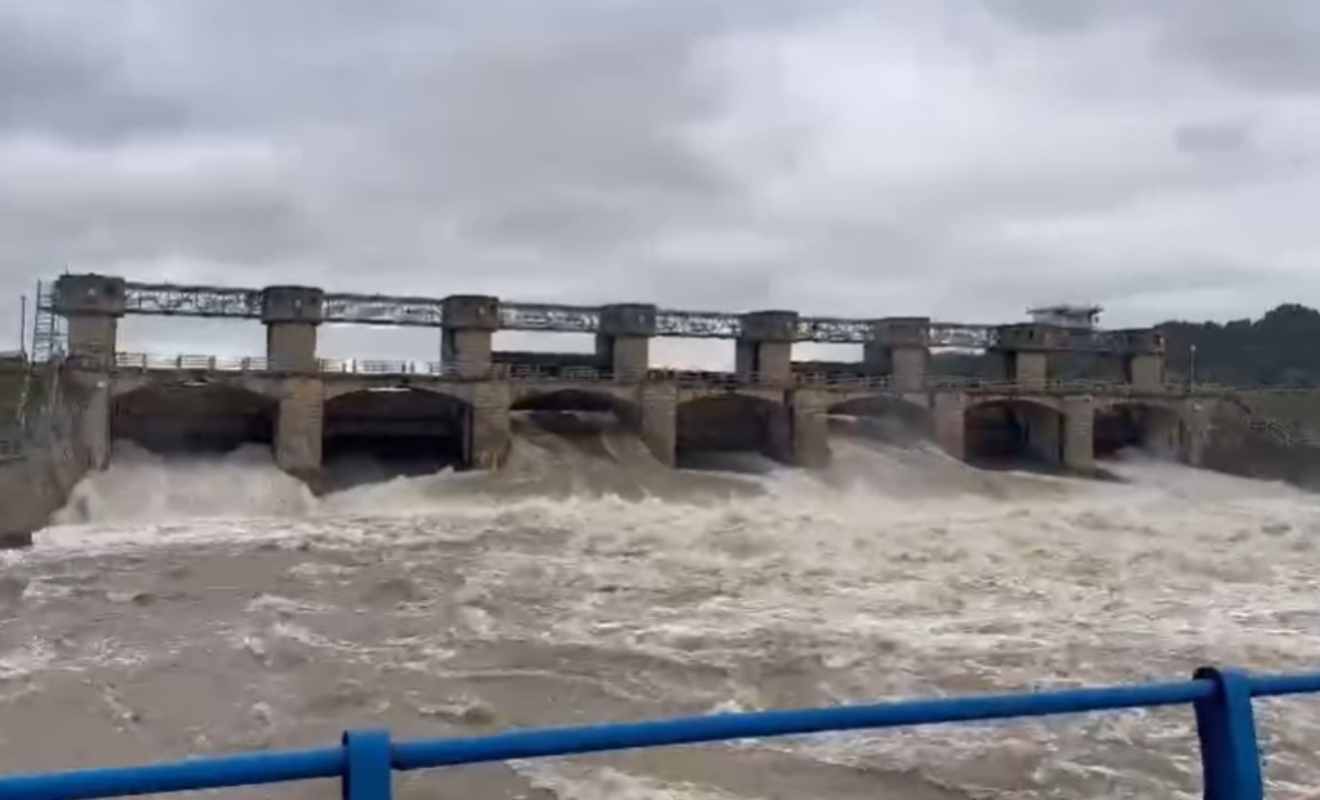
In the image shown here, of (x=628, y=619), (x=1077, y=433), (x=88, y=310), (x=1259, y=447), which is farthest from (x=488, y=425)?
(x=1259, y=447)

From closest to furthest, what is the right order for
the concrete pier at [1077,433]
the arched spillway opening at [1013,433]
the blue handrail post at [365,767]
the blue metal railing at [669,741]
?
1. the blue metal railing at [669,741]
2. the blue handrail post at [365,767]
3. the concrete pier at [1077,433]
4. the arched spillway opening at [1013,433]

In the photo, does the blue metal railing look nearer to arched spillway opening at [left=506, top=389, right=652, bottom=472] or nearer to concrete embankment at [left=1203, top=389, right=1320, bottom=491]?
arched spillway opening at [left=506, top=389, right=652, bottom=472]

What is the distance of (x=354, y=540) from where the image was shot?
26.8 metres

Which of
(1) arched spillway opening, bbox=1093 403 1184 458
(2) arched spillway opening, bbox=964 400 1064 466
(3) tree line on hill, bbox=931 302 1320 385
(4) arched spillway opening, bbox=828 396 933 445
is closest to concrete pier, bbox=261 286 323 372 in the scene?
(4) arched spillway opening, bbox=828 396 933 445

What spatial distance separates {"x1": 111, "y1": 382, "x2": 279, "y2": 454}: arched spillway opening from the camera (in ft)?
113

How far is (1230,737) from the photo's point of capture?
281 cm

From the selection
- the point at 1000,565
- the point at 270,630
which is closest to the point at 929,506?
the point at 1000,565

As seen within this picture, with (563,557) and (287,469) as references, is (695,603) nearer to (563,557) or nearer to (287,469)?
(563,557)

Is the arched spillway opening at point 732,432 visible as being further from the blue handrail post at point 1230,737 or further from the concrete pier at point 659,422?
the blue handrail post at point 1230,737

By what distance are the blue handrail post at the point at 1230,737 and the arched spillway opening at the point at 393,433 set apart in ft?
109

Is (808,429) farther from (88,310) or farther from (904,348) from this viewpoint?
(88,310)

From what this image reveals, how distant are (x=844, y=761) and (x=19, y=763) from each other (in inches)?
286

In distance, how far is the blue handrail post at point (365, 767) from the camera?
86.4 inches

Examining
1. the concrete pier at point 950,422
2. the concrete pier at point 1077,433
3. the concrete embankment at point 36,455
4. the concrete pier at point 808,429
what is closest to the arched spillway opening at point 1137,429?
the concrete pier at point 1077,433
